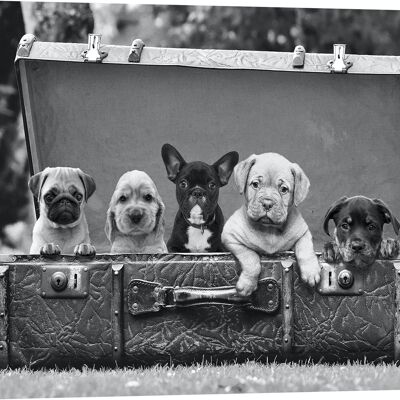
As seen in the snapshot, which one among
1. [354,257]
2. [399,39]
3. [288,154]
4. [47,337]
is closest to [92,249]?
[47,337]

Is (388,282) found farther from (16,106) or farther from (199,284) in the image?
(16,106)

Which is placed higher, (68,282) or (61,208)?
(61,208)

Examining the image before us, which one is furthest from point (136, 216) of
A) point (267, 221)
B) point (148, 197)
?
point (267, 221)

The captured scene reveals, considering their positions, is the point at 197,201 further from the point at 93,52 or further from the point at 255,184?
the point at 93,52

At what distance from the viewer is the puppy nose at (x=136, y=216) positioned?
201 inches

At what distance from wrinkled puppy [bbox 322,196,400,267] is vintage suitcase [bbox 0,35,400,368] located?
Answer: 7 cm

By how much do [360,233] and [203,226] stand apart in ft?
3.20

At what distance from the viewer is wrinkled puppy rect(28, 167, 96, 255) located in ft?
16.5

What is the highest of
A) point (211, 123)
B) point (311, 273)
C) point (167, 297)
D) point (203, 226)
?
point (211, 123)

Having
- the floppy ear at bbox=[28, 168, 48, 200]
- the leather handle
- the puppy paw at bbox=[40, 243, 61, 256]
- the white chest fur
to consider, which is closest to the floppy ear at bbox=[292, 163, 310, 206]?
the leather handle

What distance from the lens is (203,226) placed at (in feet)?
17.4

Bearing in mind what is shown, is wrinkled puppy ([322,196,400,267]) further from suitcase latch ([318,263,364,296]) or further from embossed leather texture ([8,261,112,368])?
embossed leather texture ([8,261,112,368])

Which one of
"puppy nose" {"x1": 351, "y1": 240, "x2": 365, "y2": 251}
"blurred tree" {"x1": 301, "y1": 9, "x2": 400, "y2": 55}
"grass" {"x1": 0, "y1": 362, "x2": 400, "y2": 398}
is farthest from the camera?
"blurred tree" {"x1": 301, "y1": 9, "x2": 400, "y2": 55}

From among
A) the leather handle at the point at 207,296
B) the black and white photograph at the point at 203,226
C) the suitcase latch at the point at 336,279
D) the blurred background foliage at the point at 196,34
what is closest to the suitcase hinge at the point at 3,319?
the black and white photograph at the point at 203,226
